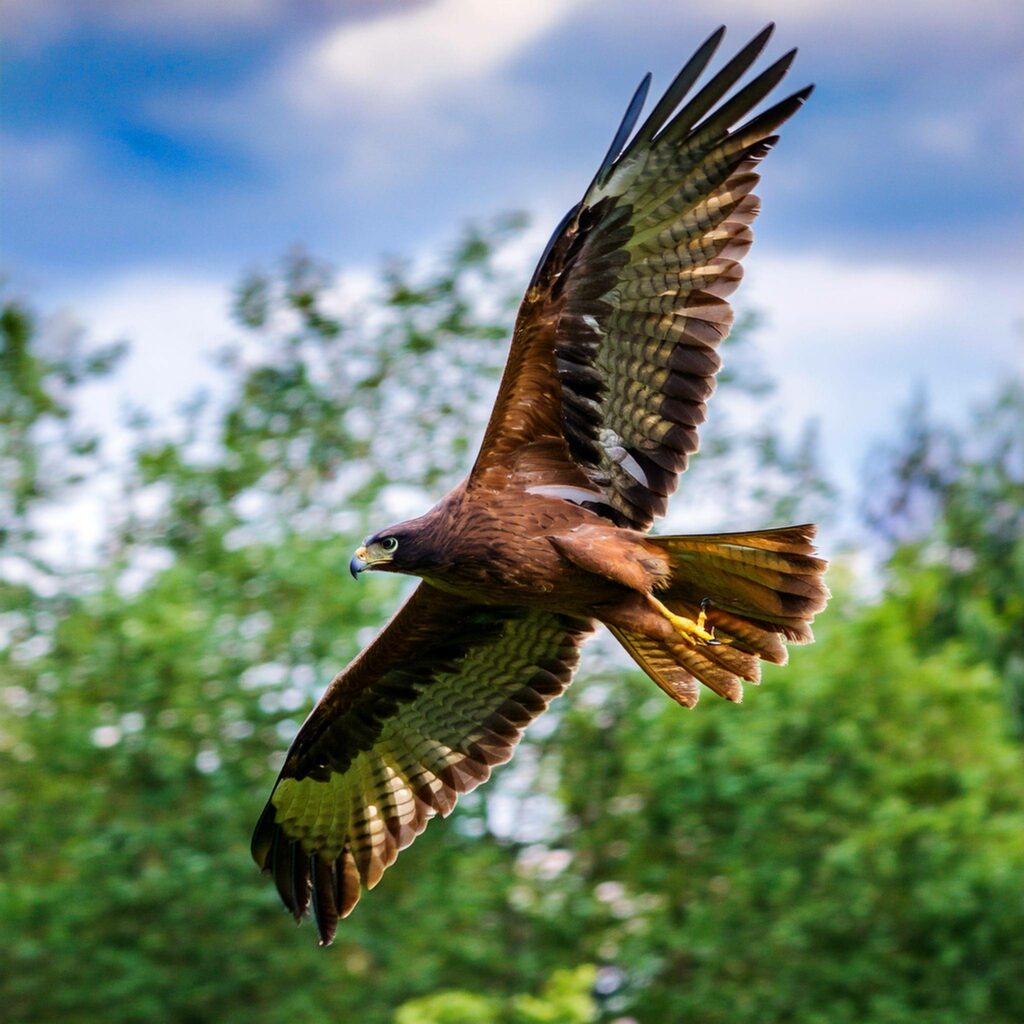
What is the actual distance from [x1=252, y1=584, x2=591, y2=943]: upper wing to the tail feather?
4.27ft

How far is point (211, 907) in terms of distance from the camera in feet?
45.2

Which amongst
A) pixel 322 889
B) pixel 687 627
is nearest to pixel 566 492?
pixel 687 627

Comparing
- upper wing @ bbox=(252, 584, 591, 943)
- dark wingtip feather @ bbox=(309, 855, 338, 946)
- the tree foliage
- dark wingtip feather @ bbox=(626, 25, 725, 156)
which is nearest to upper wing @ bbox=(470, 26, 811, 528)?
dark wingtip feather @ bbox=(626, 25, 725, 156)

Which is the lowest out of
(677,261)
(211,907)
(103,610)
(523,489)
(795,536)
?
(795,536)

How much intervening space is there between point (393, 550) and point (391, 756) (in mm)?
1948

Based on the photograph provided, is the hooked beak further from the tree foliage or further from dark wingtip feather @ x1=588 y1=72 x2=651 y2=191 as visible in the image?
the tree foliage

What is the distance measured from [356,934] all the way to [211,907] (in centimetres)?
115

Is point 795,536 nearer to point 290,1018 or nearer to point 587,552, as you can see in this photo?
point 587,552

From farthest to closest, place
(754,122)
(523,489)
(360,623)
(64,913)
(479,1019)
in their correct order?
1. (360,623)
2. (64,913)
3. (479,1019)
4. (523,489)
5. (754,122)

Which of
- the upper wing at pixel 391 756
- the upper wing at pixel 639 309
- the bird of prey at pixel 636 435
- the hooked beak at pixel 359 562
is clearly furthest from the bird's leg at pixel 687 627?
the upper wing at pixel 391 756

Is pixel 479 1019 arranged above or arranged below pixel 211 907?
below

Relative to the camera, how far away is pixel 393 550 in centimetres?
671

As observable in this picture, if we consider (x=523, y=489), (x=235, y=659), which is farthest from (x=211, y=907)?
(x=523, y=489)

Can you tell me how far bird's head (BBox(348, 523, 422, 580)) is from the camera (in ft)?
21.9
